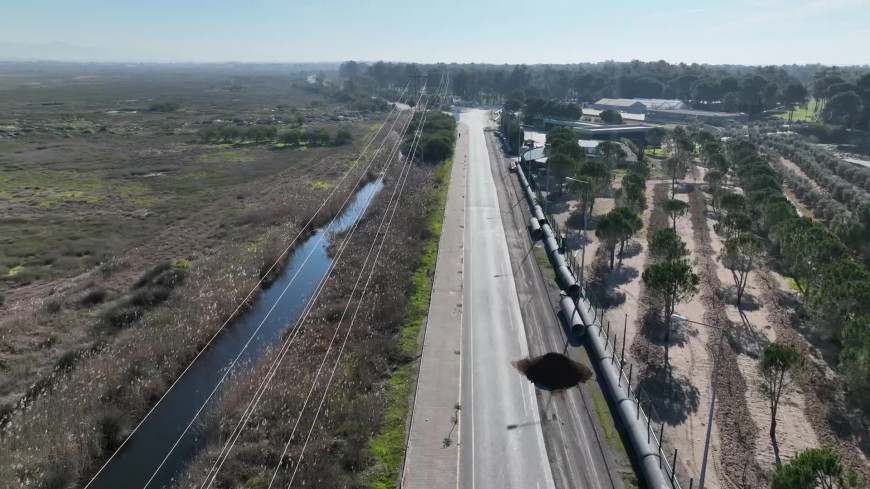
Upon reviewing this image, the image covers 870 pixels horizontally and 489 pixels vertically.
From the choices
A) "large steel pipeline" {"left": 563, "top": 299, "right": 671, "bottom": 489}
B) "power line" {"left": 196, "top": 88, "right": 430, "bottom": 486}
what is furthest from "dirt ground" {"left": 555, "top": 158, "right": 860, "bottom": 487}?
"power line" {"left": 196, "top": 88, "right": 430, "bottom": 486}

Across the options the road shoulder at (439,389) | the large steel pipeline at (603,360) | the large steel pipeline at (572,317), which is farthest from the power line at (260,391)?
the large steel pipeline at (603,360)

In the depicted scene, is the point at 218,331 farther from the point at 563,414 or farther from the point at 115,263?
the point at 563,414

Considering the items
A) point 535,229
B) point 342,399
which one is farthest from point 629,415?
point 535,229

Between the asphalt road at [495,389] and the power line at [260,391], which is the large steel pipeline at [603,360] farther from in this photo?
the power line at [260,391]

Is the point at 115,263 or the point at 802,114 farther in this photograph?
the point at 802,114

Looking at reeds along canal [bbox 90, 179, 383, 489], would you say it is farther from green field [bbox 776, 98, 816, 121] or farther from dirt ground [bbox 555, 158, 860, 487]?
green field [bbox 776, 98, 816, 121]

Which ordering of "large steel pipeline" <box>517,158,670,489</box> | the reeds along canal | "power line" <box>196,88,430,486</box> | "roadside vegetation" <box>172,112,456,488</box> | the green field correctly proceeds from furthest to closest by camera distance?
the green field
the reeds along canal
"power line" <box>196,88,430,486</box>
"roadside vegetation" <box>172,112,456,488</box>
"large steel pipeline" <box>517,158,670,489</box>
